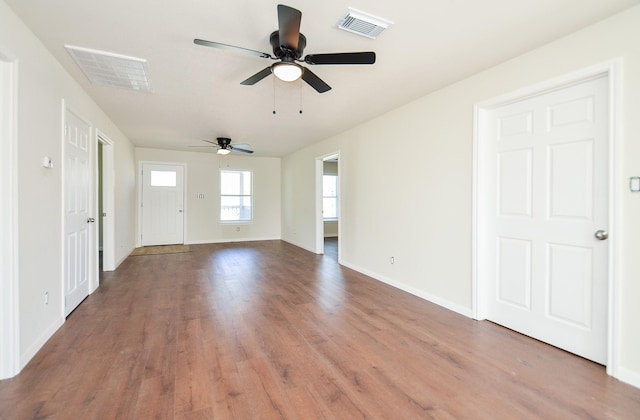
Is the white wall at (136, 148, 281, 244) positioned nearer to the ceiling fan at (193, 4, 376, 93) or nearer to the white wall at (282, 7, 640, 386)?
the white wall at (282, 7, 640, 386)

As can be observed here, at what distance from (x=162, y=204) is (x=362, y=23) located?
A: 6989 mm

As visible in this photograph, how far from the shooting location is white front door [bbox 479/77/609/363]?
2150 mm

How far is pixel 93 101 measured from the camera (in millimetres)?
3773

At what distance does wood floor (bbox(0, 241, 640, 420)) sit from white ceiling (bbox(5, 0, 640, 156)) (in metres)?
2.49

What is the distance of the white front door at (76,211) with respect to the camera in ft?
9.70

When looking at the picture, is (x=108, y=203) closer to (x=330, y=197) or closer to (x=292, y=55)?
(x=292, y=55)

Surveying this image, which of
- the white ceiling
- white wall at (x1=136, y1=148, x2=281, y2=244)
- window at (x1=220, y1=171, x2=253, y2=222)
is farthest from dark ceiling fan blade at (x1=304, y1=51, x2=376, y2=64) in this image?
window at (x1=220, y1=171, x2=253, y2=222)

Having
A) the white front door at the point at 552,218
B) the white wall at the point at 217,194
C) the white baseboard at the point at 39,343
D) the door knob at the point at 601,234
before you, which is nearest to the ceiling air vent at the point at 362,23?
the white front door at the point at 552,218

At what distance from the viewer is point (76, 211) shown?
10.6 feet

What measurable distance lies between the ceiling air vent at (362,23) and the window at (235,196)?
6632 mm

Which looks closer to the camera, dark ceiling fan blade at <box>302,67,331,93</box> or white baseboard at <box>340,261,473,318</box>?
dark ceiling fan blade at <box>302,67,331,93</box>

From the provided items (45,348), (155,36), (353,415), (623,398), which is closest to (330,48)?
(155,36)

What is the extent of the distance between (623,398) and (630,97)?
6.32ft

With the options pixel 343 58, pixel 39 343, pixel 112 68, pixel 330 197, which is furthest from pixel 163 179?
pixel 343 58
